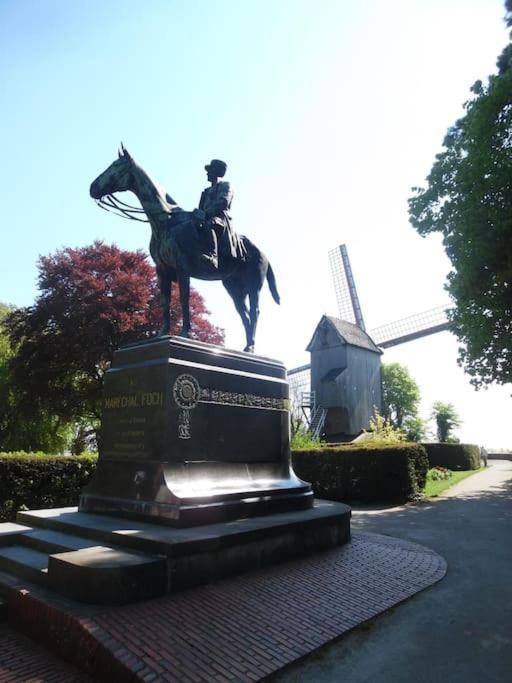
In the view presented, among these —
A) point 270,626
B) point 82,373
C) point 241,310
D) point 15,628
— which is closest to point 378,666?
point 270,626

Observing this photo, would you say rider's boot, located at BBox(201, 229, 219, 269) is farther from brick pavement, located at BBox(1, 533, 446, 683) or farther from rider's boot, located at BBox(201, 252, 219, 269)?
brick pavement, located at BBox(1, 533, 446, 683)

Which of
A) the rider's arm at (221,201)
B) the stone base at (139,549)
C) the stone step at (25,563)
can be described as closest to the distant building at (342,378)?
the rider's arm at (221,201)

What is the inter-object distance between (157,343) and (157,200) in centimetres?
273

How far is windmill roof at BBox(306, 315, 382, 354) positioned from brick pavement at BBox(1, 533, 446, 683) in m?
34.7

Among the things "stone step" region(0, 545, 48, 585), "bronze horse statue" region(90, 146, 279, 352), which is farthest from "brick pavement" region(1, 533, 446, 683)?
"bronze horse statue" region(90, 146, 279, 352)

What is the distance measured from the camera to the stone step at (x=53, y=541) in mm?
5438

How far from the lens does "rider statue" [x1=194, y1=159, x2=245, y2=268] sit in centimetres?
809

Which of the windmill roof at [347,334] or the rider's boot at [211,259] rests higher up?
the windmill roof at [347,334]

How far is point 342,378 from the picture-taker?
126 feet

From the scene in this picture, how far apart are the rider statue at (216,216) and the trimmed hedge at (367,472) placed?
30.4ft

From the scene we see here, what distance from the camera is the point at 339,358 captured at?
1560 inches

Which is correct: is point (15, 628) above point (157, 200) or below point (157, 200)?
below

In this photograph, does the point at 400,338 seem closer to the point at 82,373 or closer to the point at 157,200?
the point at 82,373

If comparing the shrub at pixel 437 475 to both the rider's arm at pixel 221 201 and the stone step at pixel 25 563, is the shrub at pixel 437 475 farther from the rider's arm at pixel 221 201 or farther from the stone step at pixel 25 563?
the stone step at pixel 25 563
